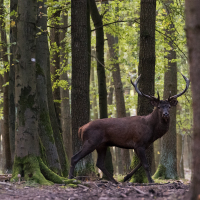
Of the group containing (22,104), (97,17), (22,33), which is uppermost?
(97,17)

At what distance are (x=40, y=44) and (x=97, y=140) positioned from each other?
4250 mm

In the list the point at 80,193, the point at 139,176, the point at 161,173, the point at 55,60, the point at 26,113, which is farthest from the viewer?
the point at 55,60

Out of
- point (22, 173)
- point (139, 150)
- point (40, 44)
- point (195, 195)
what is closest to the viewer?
point (195, 195)

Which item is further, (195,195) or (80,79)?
(80,79)

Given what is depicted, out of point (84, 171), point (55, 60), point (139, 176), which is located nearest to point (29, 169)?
point (84, 171)

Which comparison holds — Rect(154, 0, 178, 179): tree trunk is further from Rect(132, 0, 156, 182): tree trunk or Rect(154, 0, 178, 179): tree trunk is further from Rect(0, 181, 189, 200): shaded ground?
Rect(0, 181, 189, 200): shaded ground

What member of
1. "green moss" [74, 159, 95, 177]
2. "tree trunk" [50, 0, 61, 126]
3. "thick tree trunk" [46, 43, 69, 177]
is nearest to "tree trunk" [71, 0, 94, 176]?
"green moss" [74, 159, 95, 177]

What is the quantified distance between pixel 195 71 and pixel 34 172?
514 centimetres

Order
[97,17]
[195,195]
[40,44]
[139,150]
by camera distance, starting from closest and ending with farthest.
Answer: [195,195] < [139,150] < [40,44] < [97,17]

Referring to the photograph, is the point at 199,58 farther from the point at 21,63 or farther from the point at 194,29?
the point at 21,63

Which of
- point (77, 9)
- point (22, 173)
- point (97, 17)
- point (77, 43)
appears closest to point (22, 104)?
point (22, 173)

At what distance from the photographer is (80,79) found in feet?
36.0

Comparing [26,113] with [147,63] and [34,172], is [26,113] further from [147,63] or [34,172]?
[147,63]

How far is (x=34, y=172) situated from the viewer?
8234 mm
